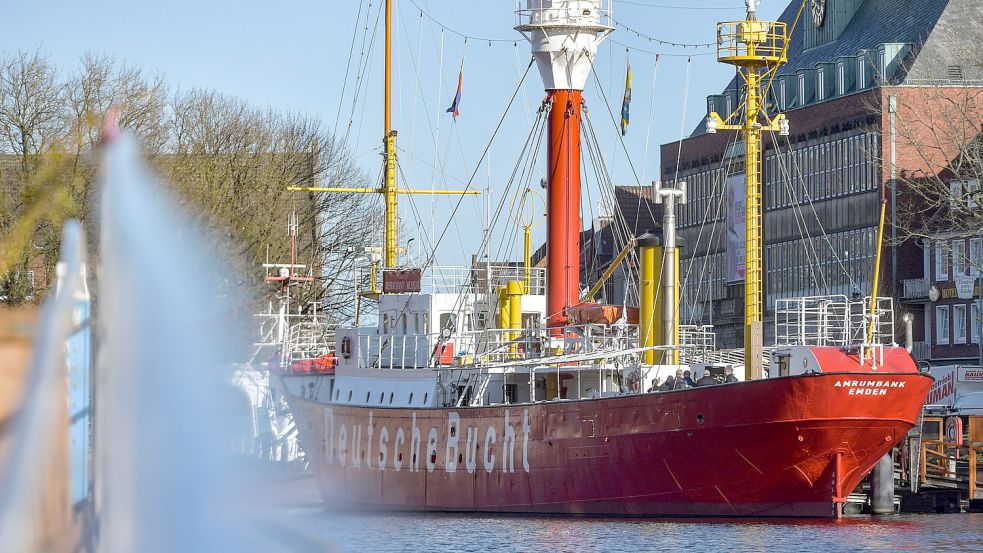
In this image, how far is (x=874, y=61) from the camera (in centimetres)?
8875

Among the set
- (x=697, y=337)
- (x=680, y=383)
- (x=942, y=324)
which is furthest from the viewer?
(x=942, y=324)

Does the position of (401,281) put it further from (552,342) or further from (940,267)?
(940,267)

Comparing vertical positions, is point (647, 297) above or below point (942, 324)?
below

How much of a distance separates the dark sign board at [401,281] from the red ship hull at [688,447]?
5.35 metres

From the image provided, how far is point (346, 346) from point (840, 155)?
5013cm

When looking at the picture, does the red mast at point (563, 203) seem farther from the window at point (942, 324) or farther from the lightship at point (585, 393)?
the window at point (942, 324)

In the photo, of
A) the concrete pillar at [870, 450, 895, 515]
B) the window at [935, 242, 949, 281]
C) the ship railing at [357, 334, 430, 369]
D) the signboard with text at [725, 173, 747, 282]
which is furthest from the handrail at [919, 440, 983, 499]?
the signboard with text at [725, 173, 747, 282]

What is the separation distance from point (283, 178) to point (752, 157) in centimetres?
2967

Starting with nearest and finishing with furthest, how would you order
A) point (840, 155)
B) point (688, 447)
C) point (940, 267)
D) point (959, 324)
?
point (688, 447) → point (959, 324) → point (940, 267) → point (840, 155)

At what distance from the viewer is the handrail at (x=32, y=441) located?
9.32 m

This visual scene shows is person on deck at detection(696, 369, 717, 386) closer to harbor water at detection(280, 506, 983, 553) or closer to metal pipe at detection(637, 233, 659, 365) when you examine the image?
harbor water at detection(280, 506, 983, 553)

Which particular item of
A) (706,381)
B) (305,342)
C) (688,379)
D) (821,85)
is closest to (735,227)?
(821,85)

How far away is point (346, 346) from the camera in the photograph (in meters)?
Answer: 45.3

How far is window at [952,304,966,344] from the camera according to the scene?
260ft
